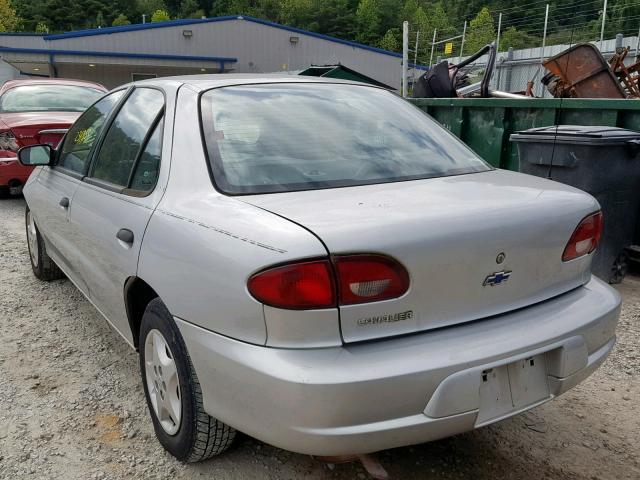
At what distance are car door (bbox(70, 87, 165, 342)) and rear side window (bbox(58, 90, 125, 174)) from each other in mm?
187

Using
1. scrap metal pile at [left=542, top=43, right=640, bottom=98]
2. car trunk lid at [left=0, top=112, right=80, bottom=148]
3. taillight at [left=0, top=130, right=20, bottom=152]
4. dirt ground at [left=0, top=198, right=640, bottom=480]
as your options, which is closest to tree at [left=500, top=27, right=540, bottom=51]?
scrap metal pile at [left=542, top=43, right=640, bottom=98]

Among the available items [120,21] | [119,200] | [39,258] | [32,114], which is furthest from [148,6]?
[119,200]

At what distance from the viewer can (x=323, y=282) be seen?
1771 millimetres

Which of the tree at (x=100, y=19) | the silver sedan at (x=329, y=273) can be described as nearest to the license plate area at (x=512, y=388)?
the silver sedan at (x=329, y=273)

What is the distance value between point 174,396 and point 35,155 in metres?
2.24

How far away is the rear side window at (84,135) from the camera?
11.0 ft

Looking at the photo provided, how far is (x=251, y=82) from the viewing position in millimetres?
2797

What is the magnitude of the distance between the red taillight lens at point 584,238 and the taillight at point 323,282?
84 cm

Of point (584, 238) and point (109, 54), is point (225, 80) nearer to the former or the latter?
point (584, 238)

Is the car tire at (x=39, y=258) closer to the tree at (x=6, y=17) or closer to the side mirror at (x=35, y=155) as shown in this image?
the side mirror at (x=35, y=155)

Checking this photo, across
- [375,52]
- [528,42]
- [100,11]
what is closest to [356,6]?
[100,11]

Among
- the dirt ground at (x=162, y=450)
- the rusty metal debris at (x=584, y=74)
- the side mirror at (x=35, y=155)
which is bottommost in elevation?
the dirt ground at (x=162, y=450)

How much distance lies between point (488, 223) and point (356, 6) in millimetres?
97679

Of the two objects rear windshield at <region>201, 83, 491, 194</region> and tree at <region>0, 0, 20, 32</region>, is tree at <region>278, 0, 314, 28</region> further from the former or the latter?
rear windshield at <region>201, 83, 491, 194</region>
